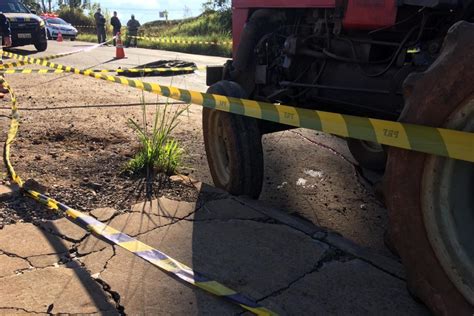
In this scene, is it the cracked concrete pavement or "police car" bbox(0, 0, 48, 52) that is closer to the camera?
the cracked concrete pavement

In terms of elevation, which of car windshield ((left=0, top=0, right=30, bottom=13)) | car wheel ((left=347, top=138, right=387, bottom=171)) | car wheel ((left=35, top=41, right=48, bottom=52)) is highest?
car windshield ((left=0, top=0, right=30, bottom=13))

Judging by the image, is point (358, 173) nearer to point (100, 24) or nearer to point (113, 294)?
point (113, 294)

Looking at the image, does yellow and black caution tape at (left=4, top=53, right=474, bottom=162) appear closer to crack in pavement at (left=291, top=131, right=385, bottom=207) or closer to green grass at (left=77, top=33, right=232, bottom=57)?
crack in pavement at (left=291, top=131, right=385, bottom=207)

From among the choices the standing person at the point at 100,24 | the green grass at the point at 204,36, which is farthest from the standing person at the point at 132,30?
the standing person at the point at 100,24

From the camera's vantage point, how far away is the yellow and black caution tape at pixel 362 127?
2.13 meters

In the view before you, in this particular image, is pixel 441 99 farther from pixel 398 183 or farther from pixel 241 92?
pixel 241 92

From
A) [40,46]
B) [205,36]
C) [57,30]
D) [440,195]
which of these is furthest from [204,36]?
Answer: [440,195]

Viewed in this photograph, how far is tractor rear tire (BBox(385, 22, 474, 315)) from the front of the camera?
211 centimetres

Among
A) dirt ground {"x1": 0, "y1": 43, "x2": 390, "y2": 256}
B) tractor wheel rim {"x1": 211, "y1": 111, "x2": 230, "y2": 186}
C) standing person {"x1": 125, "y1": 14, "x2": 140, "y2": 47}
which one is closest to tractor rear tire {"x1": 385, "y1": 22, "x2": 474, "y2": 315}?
dirt ground {"x1": 0, "y1": 43, "x2": 390, "y2": 256}

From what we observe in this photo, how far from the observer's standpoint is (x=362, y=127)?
2.88m

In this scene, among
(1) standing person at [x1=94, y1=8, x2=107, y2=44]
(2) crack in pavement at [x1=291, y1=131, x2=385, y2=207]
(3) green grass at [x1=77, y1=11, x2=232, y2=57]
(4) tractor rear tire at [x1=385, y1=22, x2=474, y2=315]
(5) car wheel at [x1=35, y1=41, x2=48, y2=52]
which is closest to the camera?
(4) tractor rear tire at [x1=385, y1=22, x2=474, y2=315]

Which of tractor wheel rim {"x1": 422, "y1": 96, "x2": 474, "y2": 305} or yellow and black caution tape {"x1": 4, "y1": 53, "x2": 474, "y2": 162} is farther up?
yellow and black caution tape {"x1": 4, "y1": 53, "x2": 474, "y2": 162}

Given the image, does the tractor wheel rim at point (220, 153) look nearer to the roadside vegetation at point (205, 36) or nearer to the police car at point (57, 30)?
the roadside vegetation at point (205, 36)

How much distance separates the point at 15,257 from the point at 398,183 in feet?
7.82
